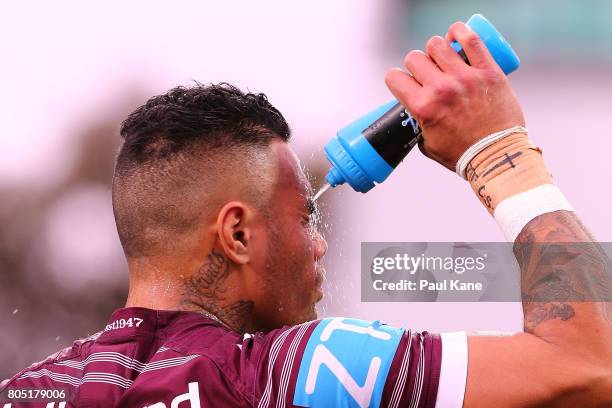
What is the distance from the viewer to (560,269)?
1.90 metres

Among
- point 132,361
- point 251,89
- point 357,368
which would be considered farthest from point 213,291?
point 251,89

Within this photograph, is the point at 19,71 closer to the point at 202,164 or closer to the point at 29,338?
the point at 29,338

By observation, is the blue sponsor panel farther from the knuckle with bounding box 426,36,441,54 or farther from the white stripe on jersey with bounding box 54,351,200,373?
the knuckle with bounding box 426,36,441,54

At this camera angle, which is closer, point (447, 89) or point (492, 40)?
point (447, 89)

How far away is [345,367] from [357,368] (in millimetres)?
24

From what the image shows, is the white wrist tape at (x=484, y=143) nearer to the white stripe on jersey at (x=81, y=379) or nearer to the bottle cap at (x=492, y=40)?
the bottle cap at (x=492, y=40)

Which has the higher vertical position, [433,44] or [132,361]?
[433,44]

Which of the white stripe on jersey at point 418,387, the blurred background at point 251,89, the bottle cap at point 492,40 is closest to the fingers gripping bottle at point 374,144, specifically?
the bottle cap at point 492,40

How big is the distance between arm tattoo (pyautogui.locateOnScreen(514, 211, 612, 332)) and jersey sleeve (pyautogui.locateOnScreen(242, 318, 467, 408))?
0.57 feet

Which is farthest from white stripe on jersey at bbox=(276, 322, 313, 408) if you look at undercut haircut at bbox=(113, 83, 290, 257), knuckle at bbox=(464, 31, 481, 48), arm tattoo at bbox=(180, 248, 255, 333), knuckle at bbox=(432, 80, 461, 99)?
knuckle at bbox=(464, 31, 481, 48)

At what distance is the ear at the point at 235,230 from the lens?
2.28 meters

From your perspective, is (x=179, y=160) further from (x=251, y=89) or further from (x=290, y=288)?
(x=251, y=89)

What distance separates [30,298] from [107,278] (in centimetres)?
95

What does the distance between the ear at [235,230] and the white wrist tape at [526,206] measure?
634 mm
